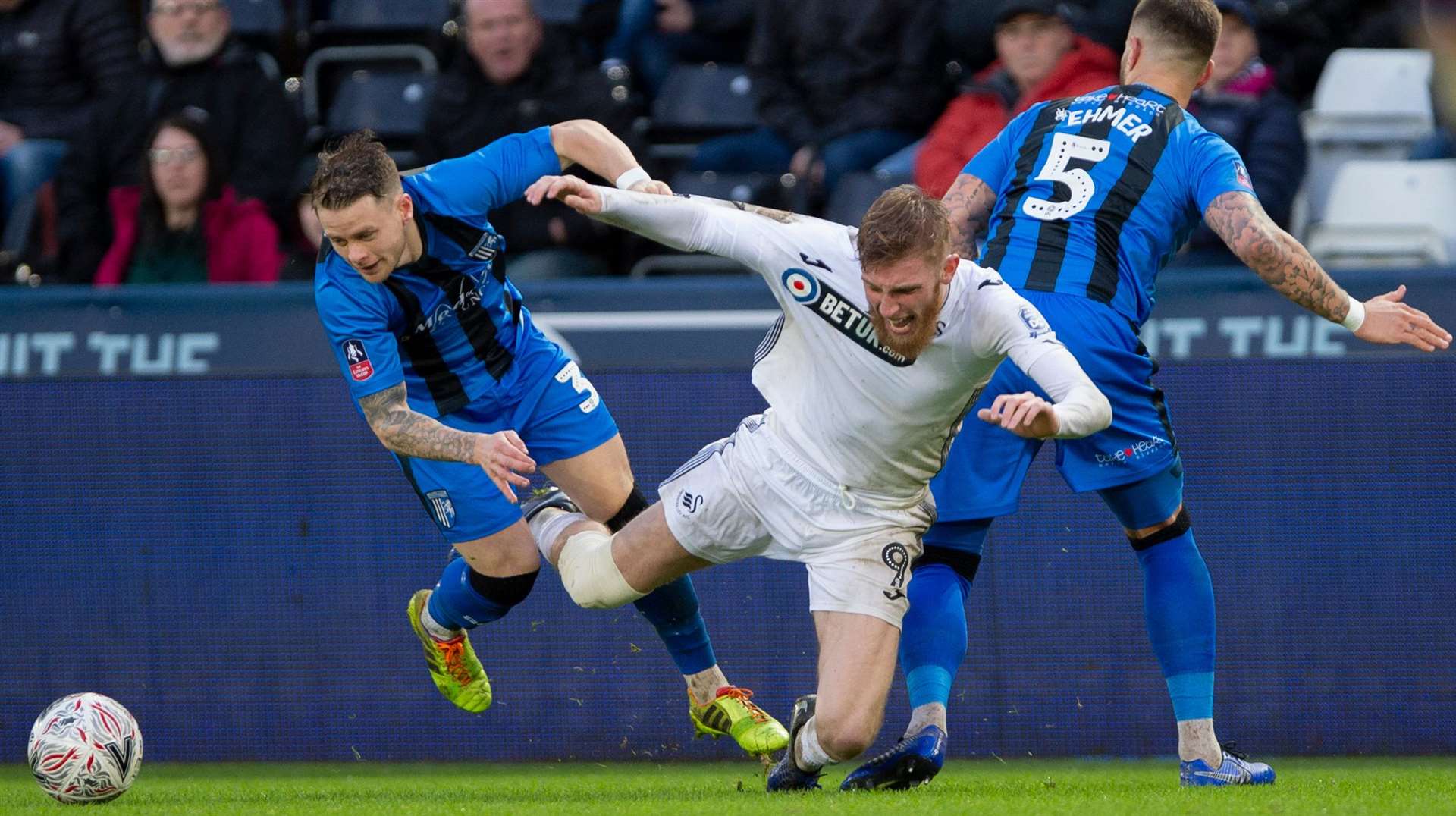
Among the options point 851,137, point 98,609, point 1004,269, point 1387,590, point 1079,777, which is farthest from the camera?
point 851,137

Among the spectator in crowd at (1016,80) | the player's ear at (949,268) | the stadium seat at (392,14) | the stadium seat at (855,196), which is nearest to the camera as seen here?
the player's ear at (949,268)

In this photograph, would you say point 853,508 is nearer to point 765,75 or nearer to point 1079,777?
point 1079,777

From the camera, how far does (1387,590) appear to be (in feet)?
21.0

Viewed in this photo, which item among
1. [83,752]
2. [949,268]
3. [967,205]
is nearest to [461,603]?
[83,752]

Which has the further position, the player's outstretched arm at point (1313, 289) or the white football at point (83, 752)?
the white football at point (83, 752)

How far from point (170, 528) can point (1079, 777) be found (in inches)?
139

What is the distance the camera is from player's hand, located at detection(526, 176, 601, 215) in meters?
4.48

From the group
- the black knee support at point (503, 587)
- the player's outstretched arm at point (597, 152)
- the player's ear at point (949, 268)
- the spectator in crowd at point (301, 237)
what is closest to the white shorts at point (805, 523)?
the player's ear at point (949, 268)

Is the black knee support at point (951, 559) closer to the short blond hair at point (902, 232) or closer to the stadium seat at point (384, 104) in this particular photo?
the short blond hair at point (902, 232)

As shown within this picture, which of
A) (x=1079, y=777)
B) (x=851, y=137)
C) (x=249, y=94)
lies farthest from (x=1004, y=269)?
(x=249, y=94)

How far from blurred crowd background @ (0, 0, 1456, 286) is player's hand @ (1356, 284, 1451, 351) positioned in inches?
110

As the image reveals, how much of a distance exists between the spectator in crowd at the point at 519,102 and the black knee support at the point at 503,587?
2526 millimetres

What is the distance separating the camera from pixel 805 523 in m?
4.81

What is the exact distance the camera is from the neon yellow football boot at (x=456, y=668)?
5.93 meters
